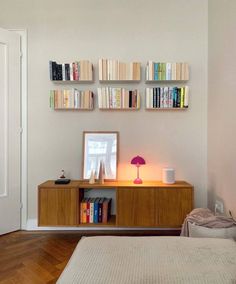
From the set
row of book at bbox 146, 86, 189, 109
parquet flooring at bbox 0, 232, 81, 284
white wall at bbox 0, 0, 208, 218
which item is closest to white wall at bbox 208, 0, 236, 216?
white wall at bbox 0, 0, 208, 218

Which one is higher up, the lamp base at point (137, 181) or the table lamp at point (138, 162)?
the table lamp at point (138, 162)

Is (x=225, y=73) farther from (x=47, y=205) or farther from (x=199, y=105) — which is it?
(x=47, y=205)

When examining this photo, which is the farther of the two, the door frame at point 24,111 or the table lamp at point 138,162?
the door frame at point 24,111

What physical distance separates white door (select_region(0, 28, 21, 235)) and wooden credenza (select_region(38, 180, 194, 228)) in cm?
54

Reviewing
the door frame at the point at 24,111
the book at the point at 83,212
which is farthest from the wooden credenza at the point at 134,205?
the door frame at the point at 24,111

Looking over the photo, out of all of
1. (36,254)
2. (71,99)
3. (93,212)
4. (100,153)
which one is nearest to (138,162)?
(100,153)

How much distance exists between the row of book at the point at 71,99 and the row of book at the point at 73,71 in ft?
0.49

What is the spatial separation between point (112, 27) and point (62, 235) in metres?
2.55

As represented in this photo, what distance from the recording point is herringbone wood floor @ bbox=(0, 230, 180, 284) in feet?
6.21

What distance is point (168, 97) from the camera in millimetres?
2674

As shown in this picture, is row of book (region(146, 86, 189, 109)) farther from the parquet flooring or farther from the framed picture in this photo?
the parquet flooring

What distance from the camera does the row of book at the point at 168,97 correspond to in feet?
8.75

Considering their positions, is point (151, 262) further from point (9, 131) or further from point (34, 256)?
point (9, 131)

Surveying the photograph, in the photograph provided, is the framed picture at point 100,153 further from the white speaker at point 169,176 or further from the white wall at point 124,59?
the white speaker at point 169,176
